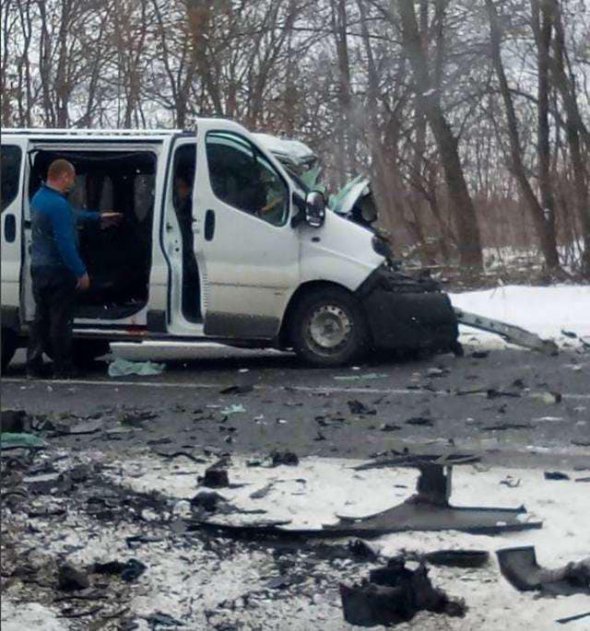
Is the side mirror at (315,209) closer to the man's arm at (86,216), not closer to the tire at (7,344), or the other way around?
the man's arm at (86,216)

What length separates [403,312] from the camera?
13.1 meters

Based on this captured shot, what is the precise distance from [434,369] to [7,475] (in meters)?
5.94

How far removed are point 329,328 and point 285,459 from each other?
193 inches

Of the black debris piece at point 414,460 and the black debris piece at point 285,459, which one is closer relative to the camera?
the black debris piece at point 414,460

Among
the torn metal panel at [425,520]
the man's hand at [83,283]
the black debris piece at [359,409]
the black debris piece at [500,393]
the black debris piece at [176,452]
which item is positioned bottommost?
the torn metal panel at [425,520]

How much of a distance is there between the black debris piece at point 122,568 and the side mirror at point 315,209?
7139mm

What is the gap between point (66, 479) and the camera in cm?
776

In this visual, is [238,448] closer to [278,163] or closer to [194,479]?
[194,479]

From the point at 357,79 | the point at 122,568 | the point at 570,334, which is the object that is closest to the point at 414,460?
the point at 122,568

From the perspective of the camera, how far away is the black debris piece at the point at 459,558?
20.1 feet

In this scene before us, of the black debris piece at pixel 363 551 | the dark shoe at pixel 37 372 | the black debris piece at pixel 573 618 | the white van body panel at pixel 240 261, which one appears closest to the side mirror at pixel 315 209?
the white van body panel at pixel 240 261

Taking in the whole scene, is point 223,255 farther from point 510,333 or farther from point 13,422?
point 13,422

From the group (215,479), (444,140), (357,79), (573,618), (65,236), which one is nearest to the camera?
(573,618)

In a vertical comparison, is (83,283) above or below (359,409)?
above
